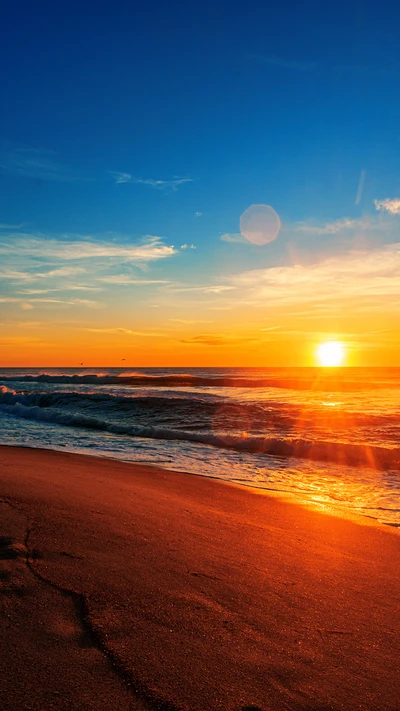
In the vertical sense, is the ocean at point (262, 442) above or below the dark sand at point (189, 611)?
below

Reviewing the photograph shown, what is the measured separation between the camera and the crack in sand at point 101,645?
6.13ft

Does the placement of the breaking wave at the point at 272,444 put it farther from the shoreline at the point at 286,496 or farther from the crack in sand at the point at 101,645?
the crack in sand at the point at 101,645

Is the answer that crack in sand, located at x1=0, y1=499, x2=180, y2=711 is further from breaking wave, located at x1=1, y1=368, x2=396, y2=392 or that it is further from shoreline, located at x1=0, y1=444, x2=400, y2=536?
breaking wave, located at x1=1, y1=368, x2=396, y2=392

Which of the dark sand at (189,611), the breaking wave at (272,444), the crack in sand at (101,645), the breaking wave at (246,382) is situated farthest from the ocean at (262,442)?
the breaking wave at (246,382)

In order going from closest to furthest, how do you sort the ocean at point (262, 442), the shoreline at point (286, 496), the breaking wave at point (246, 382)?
the shoreline at point (286, 496)
the ocean at point (262, 442)
the breaking wave at point (246, 382)

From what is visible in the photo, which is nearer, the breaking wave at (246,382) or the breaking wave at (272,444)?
the breaking wave at (272,444)

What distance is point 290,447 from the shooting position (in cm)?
A: 1166

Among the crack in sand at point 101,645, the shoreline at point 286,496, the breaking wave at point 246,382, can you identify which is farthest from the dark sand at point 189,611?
the breaking wave at point 246,382

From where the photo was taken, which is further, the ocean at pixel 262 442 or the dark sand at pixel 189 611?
the ocean at pixel 262 442

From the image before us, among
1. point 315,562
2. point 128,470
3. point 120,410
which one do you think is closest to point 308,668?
point 315,562

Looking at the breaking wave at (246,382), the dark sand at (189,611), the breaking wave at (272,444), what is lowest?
the breaking wave at (272,444)

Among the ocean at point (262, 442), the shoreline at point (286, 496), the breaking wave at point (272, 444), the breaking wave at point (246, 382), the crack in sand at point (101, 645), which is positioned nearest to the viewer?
the crack in sand at point (101, 645)

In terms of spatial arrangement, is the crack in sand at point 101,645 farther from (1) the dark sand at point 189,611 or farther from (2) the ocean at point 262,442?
(2) the ocean at point 262,442

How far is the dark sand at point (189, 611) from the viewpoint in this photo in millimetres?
1991
